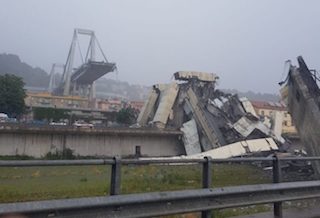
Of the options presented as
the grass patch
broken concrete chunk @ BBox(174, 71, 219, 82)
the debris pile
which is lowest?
the grass patch

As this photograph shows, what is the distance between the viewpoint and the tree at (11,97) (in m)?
82.1

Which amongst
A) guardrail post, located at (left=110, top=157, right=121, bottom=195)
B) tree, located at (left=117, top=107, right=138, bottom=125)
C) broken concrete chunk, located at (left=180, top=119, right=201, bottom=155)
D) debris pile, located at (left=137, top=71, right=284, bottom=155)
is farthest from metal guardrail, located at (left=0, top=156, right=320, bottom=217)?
tree, located at (left=117, top=107, right=138, bottom=125)

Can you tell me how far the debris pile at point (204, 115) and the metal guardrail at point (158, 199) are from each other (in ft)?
133

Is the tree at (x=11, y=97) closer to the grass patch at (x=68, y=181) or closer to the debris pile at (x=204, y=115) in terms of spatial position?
the debris pile at (x=204, y=115)

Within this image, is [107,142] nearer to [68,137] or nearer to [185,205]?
[68,137]

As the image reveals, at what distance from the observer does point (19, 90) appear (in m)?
83.6

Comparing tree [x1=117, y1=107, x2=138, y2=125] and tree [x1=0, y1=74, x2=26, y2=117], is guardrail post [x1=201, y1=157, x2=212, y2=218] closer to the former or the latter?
tree [x1=0, y1=74, x2=26, y2=117]

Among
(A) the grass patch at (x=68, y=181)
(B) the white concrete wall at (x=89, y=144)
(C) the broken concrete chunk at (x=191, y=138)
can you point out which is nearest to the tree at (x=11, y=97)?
(B) the white concrete wall at (x=89, y=144)

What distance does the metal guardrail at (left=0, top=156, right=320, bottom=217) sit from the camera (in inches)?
188

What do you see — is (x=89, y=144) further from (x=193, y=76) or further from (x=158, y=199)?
(x=158, y=199)

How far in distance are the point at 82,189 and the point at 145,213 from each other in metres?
6.78

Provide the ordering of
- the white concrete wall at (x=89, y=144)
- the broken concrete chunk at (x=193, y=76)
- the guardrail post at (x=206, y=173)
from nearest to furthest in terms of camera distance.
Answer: the guardrail post at (x=206, y=173)
the white concrete wall at (x=89, y=144)
the broken concrete chunk at (x=193, y=76)

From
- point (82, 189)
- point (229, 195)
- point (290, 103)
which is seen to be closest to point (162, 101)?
point (290, 103)

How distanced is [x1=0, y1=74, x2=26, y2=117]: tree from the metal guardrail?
263 ft
